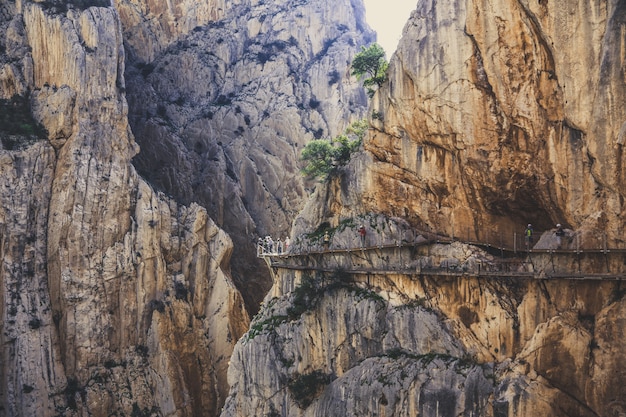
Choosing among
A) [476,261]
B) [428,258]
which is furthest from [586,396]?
[428,258]

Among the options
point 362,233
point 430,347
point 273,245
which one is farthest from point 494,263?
point 273,245

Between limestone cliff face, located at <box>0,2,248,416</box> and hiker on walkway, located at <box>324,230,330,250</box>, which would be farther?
limestone cliff face, located at <box>0,2,248,416</box>

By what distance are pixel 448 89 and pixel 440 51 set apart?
88.2 inches

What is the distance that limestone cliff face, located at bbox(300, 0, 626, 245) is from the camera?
2922 cm

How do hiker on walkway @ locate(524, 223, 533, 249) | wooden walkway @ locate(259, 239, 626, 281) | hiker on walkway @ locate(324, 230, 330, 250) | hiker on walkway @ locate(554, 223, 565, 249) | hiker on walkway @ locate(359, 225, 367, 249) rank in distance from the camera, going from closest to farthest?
wooden walkway @ locate(259, 239, 626, 281) < hiker on walkway @ locate(554, 223, 565, 249) < hiker on walkway @ locate(524, 223, 533, 249) < hiker on walkway @ locate(359, 225, 367, 249) < hiker on walkway @ locate(324, 230, 330, 250)

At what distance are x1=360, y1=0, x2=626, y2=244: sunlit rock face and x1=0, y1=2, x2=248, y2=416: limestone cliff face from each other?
1016 inches

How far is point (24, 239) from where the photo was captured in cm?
5519

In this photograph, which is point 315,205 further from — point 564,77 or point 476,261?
point 564,77

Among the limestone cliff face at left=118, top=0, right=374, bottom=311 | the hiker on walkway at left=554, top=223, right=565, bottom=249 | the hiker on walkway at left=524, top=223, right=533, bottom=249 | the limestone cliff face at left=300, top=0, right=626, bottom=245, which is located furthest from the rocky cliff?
Answer: the limestone cliff face at left=118, top=0, right=374, bottom=311

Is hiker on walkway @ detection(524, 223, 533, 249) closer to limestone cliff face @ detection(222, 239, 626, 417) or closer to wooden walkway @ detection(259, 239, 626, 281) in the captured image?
wooden walkway @ detection(259, 239, 626, 281)

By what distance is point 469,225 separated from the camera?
120 ft

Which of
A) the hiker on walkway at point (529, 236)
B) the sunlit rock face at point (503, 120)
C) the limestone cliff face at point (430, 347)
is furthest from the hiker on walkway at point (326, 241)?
the hiker on walkway at point (529, 236)

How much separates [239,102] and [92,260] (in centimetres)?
2650

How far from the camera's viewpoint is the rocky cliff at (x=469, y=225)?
96.5 feet
